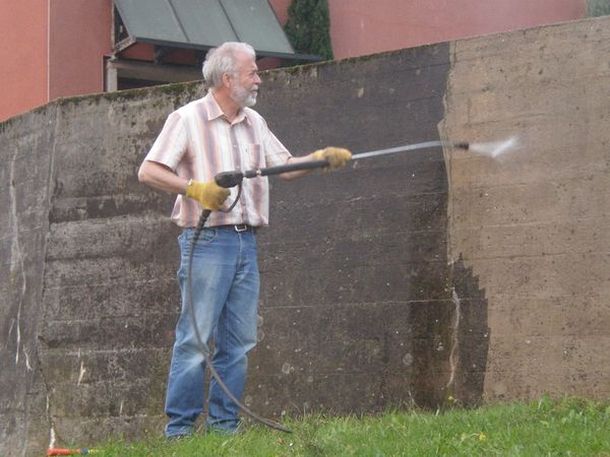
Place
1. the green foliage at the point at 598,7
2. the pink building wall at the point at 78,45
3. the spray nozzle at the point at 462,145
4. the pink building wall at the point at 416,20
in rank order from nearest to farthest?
the spray nozzle at the point at 462,145 < the pink building wall at the point at 78,45 < the pink building wall at the point at 416,20 < the green foliage at the point at 598,7

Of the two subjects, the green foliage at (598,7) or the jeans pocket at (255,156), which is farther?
the green foliage at (598,7)

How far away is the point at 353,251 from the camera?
7.76m

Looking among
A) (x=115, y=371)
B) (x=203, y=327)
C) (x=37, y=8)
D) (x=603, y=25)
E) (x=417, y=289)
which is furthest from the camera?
(x=37, y=8)

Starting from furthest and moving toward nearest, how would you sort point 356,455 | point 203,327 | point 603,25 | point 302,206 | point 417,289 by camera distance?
point 302,206
point 417,289
point 603,25
point 203,327
point 356,455

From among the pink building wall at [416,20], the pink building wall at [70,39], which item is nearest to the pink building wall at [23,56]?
the pink building wall at [70,39]

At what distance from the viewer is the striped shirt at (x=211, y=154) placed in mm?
6426

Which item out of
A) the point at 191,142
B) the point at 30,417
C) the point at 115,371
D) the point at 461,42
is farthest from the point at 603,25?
the point at 30,417

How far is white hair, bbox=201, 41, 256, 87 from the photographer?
21.5ft

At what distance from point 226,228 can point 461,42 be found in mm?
2044

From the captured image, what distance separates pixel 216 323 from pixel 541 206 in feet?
6.42

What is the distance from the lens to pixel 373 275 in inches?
301

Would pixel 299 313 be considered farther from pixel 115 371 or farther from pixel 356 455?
pixel 356 455

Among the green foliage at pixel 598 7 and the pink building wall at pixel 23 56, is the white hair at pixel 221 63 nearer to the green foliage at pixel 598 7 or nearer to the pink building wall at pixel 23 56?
the pink building wall at pixel 23 56

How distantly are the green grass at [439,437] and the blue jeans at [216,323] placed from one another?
20 centimetres
